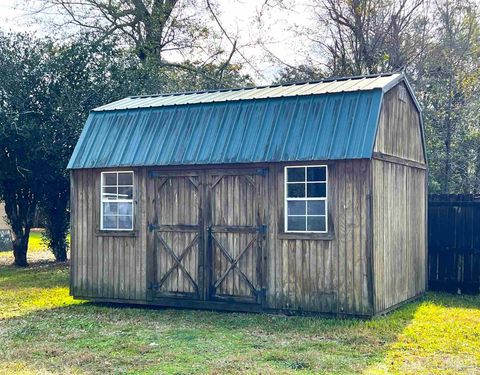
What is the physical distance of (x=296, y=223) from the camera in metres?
10.9

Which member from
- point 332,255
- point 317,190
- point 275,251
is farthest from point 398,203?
point 275,251

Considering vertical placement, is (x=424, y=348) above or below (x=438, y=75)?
below

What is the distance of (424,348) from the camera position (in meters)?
8.55

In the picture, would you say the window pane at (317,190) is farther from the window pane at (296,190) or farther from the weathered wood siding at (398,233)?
the weathered wood siding at (398,233)

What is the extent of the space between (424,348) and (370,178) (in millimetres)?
2864

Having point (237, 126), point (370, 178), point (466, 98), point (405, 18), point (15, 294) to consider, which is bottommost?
point (15, 294)

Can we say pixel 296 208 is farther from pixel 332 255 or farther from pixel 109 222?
pixel 109 222

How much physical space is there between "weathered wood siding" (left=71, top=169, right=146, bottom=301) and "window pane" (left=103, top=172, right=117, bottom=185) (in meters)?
0.13

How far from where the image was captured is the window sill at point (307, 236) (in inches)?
417

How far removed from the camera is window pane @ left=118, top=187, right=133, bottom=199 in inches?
487

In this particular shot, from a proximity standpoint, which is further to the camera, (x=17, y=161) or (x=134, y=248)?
(x=17, y=161)

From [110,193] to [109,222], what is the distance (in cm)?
54

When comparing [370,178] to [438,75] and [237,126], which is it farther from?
[438,75]

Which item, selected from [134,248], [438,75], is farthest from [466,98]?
[134,248]
